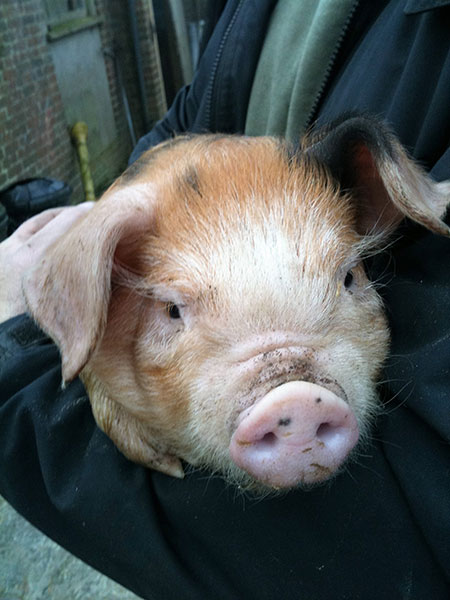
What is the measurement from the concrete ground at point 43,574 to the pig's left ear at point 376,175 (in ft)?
6.76

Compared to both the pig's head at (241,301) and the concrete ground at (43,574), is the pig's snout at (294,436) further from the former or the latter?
the concrete ground at (43,574)

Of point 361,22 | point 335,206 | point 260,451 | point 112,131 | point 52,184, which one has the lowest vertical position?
point 112,131

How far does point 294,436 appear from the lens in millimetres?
885

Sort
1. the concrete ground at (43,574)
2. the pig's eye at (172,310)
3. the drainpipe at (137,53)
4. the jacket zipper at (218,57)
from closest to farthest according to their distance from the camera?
the pig's eye at (172,310) → the jacket zipper at (218,57) → the concrete ground at (43,574) → the drainpipe at (137,53)

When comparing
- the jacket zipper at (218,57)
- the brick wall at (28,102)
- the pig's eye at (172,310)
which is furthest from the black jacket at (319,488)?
the brick wall at (28,102)

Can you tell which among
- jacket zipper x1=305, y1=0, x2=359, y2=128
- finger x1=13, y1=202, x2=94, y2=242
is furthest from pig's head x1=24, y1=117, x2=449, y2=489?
finger x1=13, y1=202, x2=94, y2=242

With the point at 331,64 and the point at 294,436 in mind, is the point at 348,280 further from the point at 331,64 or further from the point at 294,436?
the point at 331,64

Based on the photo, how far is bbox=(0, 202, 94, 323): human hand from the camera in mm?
1472

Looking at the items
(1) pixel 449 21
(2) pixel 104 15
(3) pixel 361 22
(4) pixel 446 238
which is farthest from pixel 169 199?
(2) pixel 104 15

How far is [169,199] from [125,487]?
579 mm

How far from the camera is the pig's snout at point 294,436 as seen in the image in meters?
0.85

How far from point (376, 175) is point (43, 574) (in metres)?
2.32

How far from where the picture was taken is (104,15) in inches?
320

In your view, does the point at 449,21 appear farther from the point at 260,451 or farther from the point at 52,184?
the point at 52,184
